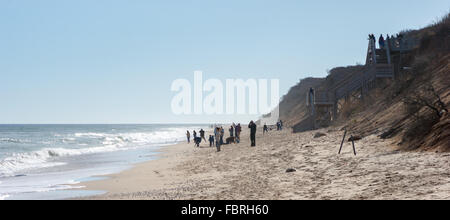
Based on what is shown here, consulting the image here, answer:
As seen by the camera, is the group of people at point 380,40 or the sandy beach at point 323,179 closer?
the sandy beach at point 323,179

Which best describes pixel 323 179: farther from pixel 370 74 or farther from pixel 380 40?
pixel 380 40

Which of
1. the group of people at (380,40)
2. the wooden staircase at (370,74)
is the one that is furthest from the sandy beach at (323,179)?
the group of people at (380,40)

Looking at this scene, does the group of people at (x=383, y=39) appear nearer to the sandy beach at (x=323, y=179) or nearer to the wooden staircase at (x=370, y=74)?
the wooden staircase at (x=370, y=74)

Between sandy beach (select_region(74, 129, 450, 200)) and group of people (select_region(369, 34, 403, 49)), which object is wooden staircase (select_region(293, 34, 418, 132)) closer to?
group of people (select_region(369, 34, 403, 49))

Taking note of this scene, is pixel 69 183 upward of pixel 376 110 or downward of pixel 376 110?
downward

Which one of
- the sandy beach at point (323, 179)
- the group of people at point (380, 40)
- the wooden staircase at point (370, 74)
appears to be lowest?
the sandy beach at point (323, 179)

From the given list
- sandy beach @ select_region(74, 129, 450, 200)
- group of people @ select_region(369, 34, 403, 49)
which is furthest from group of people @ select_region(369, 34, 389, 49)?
sandy beach @ select_region(74, 129, 450, 200)

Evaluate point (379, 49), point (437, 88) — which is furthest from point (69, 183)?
point (379, 49)

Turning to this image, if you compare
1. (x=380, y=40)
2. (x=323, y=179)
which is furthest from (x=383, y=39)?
(x=323, y=179)

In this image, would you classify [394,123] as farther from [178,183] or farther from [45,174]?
[45,174]
